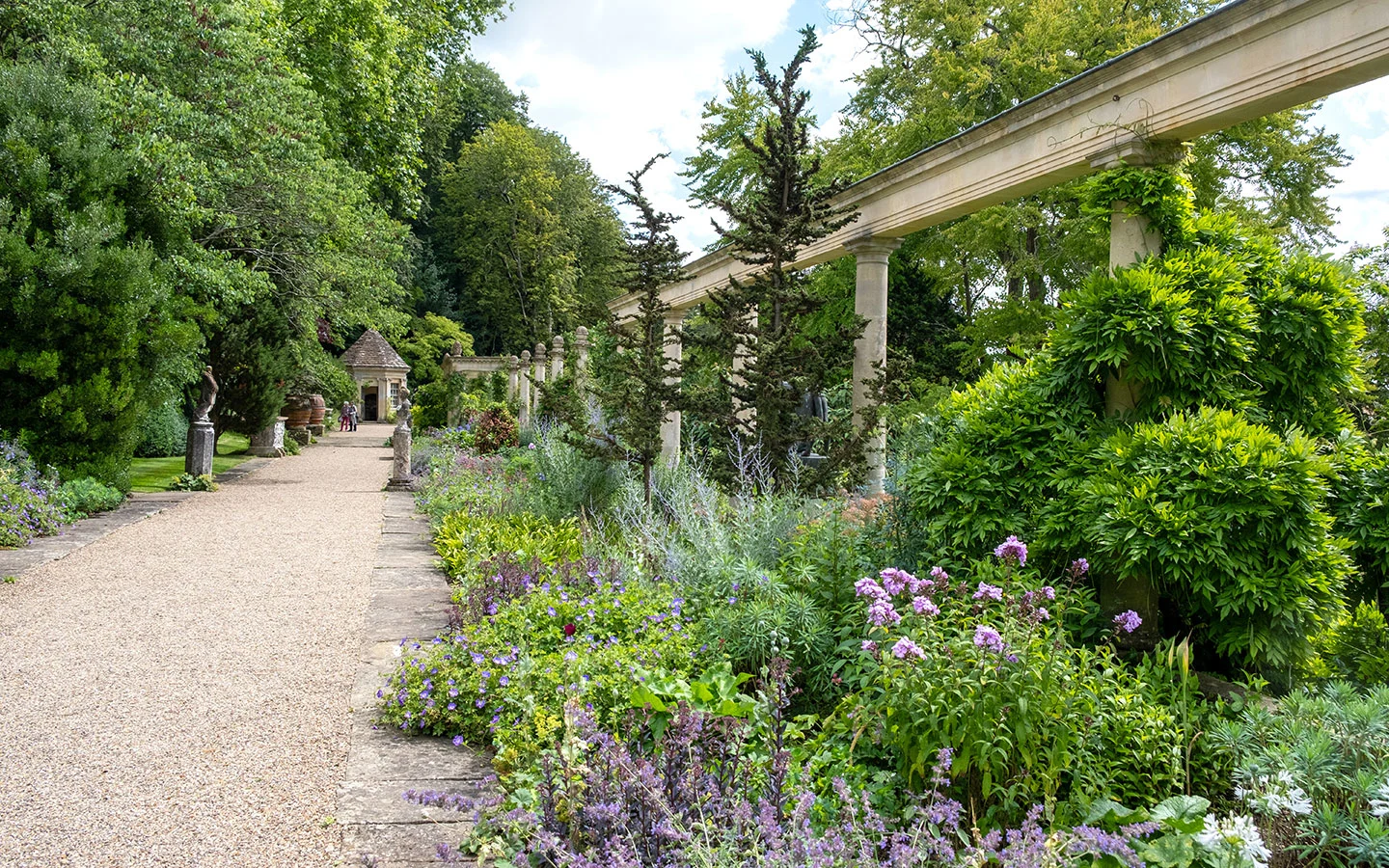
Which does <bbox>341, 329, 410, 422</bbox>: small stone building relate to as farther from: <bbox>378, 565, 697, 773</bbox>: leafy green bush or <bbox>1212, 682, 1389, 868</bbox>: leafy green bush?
<bbox>1212, 682, 1389, 868</bbox>: leafy green bush

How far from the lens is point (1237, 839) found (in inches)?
69.6

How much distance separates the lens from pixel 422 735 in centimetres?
360

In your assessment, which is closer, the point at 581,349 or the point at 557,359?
the point at 581,349

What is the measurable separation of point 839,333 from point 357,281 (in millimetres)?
9547

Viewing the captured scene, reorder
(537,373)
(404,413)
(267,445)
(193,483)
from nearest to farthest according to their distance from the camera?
(193,483), (404,413), (267,445), (537,373)

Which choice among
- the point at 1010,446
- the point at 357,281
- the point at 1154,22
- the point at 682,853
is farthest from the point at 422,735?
the point at 1154,22

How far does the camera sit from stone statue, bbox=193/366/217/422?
13.4 metres

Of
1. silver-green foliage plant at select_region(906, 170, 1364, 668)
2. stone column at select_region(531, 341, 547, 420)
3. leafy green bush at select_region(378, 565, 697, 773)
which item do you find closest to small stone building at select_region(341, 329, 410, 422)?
stone column at select_region(531, 341, 547, 420)

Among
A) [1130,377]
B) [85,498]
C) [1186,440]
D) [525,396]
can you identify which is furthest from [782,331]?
[525,396]

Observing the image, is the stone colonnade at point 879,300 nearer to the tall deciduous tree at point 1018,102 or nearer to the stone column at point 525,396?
the tall deciduous tree at point 1018,102

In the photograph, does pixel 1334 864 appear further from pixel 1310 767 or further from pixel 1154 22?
pixel 1154 22

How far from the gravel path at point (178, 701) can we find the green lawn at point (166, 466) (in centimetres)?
468

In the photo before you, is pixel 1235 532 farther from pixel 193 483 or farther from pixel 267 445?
pixel 267 445

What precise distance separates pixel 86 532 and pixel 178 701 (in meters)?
5.31
